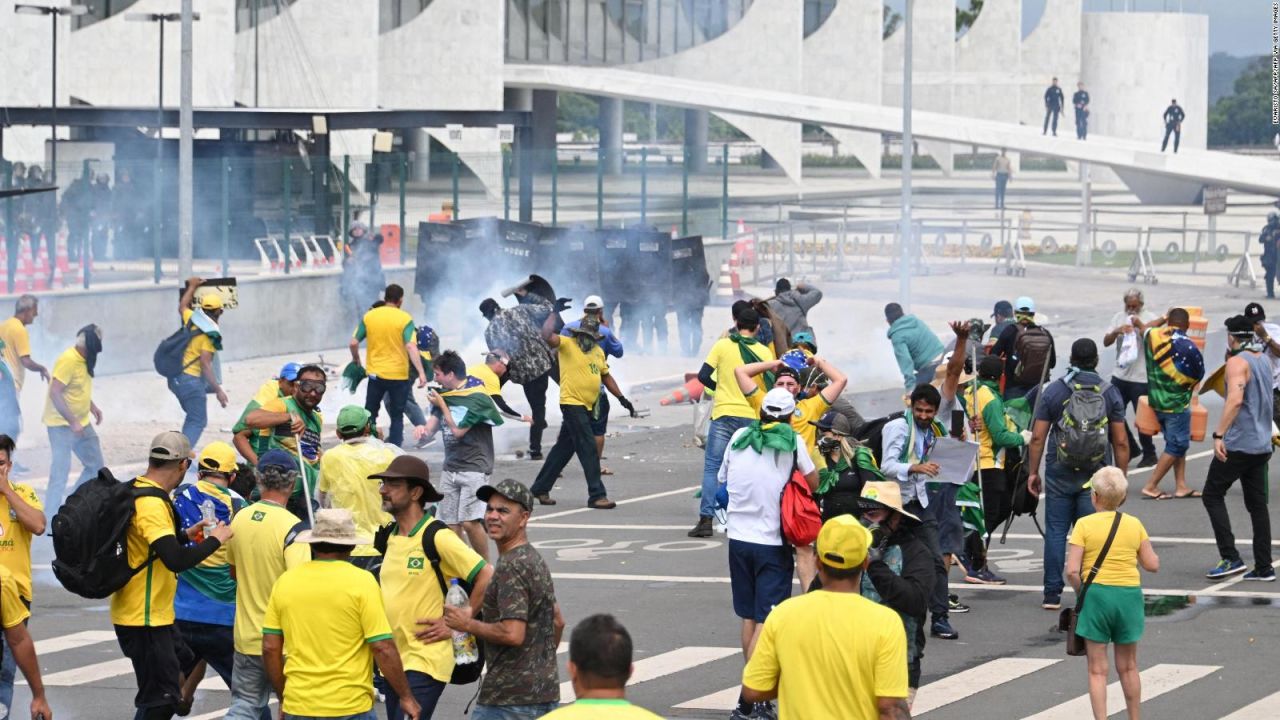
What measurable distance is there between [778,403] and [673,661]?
210cm

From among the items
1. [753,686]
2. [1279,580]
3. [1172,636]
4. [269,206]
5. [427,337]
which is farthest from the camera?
[269,206]

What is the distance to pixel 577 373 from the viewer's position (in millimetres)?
16875

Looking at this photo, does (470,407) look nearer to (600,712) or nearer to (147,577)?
(147,577)

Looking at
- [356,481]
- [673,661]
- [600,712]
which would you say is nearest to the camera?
[600,712]

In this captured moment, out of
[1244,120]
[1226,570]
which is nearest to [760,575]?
[1226,570]

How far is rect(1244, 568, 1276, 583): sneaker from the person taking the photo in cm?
1396

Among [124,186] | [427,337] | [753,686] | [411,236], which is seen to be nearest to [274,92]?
[411,236]

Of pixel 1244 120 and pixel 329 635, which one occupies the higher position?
pixel 1244 120

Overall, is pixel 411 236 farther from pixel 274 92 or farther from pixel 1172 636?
pixel 274 92

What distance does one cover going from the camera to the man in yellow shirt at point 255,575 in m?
8.68

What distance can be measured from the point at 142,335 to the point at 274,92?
3202 cm

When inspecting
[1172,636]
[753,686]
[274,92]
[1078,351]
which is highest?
[274,92]

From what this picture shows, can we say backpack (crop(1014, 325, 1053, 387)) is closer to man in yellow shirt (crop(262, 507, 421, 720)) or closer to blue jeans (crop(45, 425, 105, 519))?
blue jeans (crop(45, 425, 105, 519))

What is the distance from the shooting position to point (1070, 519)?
12555 millimetres
